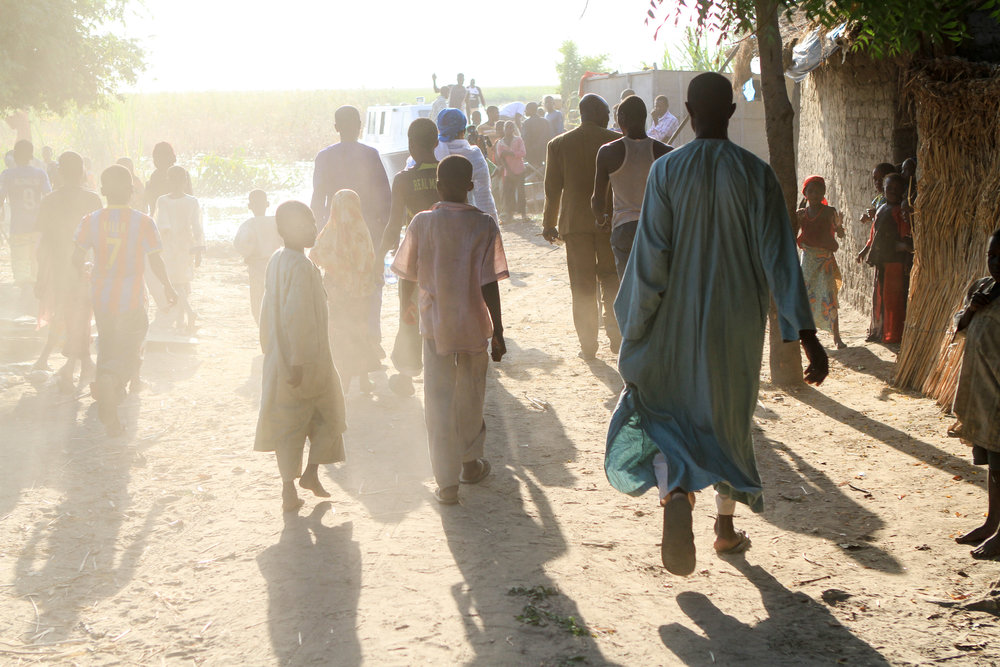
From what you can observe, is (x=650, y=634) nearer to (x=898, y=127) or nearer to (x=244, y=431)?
(x=244, y=431)

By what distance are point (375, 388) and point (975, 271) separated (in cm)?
430

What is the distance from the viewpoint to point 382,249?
23.8 ft

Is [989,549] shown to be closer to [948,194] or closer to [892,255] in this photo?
[948,194]

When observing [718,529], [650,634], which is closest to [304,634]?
[650,634]

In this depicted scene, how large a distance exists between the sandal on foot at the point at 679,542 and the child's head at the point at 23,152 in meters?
9.65

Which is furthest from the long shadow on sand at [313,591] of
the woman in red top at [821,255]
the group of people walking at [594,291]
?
the woman in red top at [821,255]

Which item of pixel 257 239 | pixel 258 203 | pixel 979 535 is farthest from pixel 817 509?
pixel 258 203

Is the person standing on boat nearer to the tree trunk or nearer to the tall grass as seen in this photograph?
the tree trunk

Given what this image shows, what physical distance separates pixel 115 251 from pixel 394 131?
51.2 ft

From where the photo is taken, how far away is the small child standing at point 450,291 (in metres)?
5.19

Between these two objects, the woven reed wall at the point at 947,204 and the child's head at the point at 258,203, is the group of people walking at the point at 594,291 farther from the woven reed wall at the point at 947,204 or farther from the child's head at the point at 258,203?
the woven reed wall at the point at 947,204

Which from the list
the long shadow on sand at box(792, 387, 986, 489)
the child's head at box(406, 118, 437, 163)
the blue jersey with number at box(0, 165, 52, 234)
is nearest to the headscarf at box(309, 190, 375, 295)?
the child's head at box(406, 118, 437, 163)

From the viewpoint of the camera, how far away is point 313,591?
4.26 m

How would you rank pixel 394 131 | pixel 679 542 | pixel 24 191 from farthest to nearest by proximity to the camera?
pixel 394 131 < pixel 24 191 < pixel 679 542
